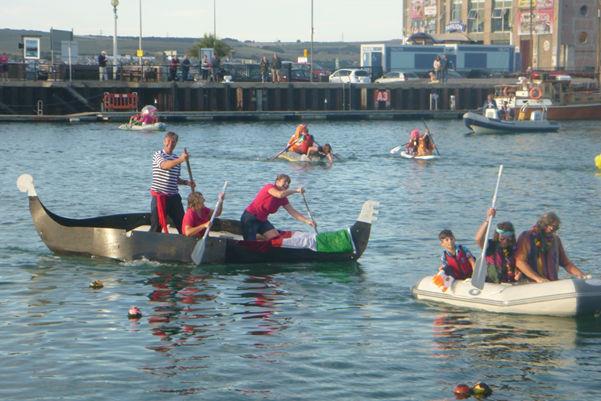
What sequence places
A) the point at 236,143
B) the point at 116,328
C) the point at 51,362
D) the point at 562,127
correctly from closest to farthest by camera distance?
the point at 51,362, the point at 116,328, the point at 236,143, the point at 562,127

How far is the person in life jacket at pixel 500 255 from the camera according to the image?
1841 cm

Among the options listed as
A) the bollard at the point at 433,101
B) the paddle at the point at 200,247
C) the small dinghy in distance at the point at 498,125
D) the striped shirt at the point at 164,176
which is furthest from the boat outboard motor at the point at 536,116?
the striped shirt at the point at 164,176

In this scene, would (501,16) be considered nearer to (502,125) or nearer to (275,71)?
(275,71)

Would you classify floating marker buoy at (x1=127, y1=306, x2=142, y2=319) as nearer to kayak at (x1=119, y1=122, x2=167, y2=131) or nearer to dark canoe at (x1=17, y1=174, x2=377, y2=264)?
dark canoe at (x1=17, y1=174, x2=377, y2=264)

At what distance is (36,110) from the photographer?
71750mm

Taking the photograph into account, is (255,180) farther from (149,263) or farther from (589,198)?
(149,263)

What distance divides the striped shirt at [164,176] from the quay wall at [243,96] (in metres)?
51.4

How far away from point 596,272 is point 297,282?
575 centimetres

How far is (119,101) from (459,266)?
56.3m

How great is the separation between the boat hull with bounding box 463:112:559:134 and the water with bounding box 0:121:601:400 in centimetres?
2640

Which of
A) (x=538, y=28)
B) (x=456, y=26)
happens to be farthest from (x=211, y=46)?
(x=538, y=28)

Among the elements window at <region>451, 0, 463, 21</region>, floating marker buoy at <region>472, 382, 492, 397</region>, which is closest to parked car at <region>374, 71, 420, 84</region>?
window at <region>451, 0, 463, 21</region>

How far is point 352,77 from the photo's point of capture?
85062mm

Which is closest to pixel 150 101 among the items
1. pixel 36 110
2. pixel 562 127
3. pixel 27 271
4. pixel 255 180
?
pixel 36 110
